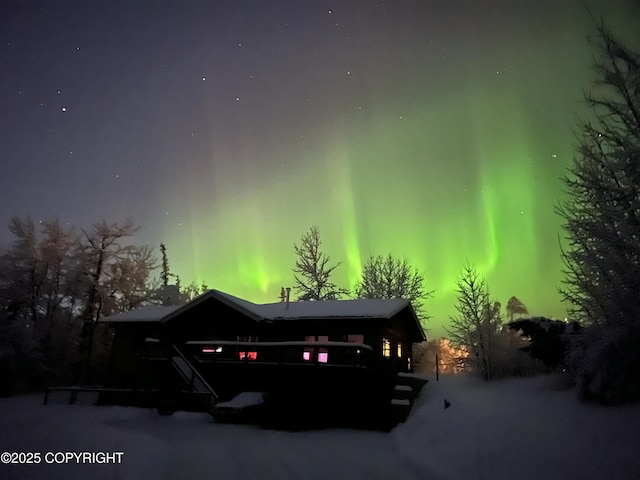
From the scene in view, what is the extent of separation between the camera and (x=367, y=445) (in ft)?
47.1

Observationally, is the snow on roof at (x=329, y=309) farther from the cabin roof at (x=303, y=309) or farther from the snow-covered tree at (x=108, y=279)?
the snow-covered tree at (x=108, y=279)

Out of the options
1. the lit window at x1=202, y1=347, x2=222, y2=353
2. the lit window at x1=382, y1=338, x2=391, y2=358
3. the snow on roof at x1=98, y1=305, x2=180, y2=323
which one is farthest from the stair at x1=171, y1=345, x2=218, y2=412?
the lit window at x1=382, y1=338, x2=391, y2=358

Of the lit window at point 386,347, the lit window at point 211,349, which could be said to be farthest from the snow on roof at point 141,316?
the lit window at point 386,347

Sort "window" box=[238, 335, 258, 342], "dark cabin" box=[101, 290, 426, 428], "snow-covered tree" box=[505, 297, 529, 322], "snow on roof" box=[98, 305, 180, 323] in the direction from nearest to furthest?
"dark cabin" box=[101, 290, 426, 428] < "window" box=[238, 335, 258, 342] < "snow on roof" box=[98, 305, 180, 323] < "snow-covered tree" box=[505, 297, 529, 322]

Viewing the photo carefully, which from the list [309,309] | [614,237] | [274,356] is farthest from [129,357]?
[614,237]

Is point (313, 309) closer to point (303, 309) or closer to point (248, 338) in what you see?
point (303, 309)

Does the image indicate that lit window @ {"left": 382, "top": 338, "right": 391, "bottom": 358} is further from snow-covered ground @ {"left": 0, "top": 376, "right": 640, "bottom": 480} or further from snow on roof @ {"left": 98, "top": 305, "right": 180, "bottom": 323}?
snow on roof @ {"left": 98, "top": 305, "right": 180, "bottom": 323}

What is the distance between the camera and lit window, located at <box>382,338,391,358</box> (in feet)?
76.8

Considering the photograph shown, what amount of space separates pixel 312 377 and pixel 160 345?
12.5 m

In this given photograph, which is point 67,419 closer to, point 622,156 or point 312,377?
point 312,377

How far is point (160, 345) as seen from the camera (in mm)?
25641

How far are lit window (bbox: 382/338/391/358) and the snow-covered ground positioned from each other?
20.9 ft

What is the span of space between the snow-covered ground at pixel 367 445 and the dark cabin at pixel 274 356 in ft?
6.59

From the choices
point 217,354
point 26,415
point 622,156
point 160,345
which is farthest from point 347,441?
point 160,345
